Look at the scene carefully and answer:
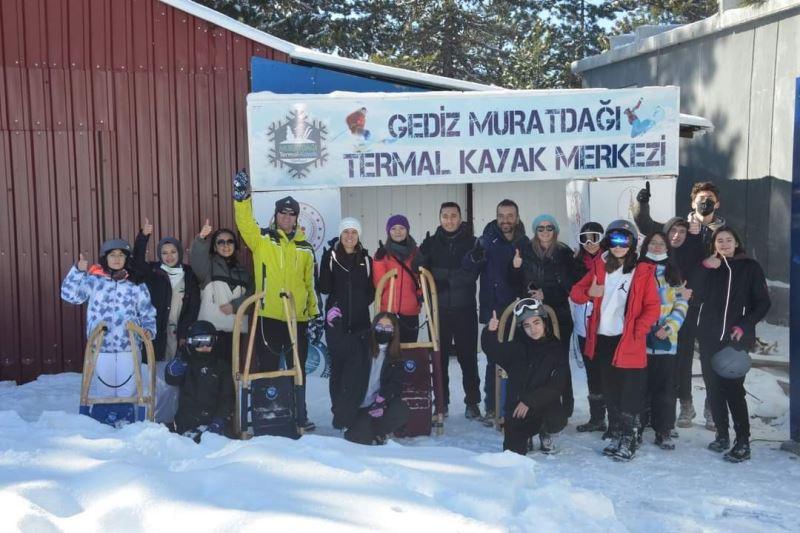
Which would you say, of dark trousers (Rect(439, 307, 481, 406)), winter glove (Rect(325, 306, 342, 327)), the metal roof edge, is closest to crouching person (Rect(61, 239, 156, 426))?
winter glove (Rect(325, 306, 342, 327))

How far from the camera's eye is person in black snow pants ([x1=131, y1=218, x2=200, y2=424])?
20.5 feet

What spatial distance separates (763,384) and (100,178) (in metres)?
6.56

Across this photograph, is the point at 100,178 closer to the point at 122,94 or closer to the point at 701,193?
the point at 122,94

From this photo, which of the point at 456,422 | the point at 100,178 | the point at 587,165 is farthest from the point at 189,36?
the point at 456,422

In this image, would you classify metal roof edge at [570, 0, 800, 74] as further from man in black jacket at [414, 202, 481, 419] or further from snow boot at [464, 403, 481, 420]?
snow boot at [464, 403, 481, 420]

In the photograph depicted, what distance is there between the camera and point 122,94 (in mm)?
8031

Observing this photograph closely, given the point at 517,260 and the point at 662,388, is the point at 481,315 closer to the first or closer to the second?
the point at 517,260

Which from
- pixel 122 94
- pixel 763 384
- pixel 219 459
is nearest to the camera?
pixel 219 459

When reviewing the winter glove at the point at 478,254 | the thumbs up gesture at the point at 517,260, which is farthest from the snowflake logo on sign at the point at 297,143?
the thumbs up gesture at the point at 517,260

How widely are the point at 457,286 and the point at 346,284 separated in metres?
0.89

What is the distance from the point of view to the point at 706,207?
639 cm

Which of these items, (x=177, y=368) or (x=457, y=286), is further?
(x=457, y=286)

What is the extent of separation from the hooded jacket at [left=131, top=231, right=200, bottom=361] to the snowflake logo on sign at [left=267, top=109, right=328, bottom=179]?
146 cm

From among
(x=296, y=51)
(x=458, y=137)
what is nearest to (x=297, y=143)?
(x=296, y=51)
